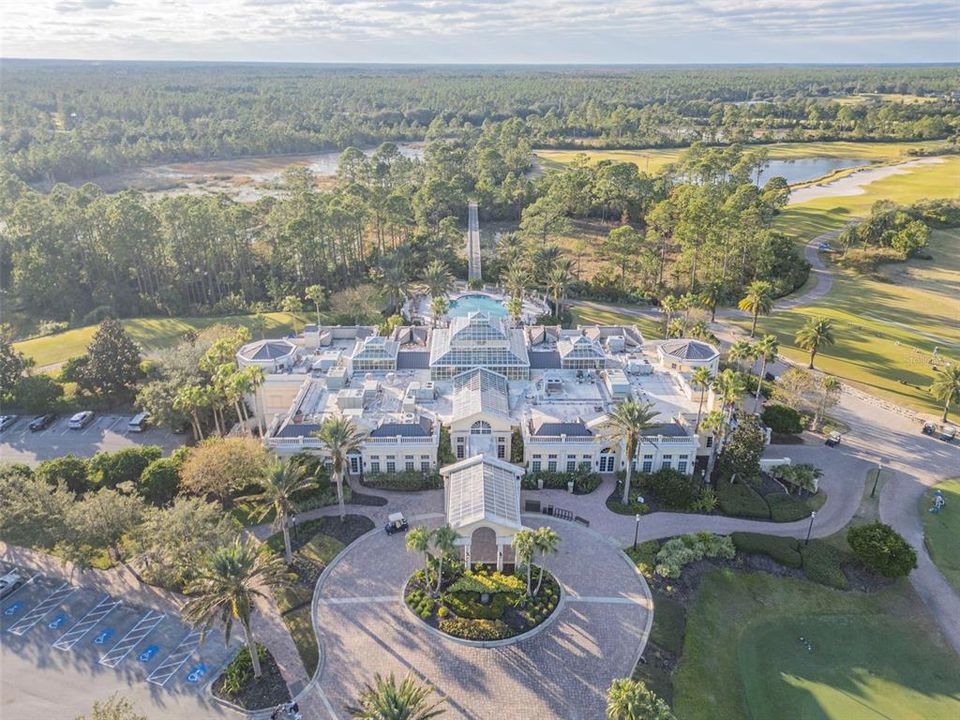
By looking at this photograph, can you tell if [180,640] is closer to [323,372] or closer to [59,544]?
[59,544]

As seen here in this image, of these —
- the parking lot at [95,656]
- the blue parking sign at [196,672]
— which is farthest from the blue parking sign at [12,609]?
the blue parking sign at [196,672]

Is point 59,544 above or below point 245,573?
below

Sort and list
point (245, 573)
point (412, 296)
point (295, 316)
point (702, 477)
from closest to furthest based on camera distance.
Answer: point (245, 573) → point (702, 477) → point (295, 316) → point (412, 296)

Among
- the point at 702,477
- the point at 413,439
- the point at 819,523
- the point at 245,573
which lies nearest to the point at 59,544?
the point at 245,573

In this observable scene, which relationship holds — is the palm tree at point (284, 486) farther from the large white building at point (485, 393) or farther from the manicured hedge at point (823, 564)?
the manicured hedge at point (823, 564)

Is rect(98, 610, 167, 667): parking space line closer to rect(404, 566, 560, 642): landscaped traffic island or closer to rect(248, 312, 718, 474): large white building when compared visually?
rect(248, 312, 718, 474): large white building

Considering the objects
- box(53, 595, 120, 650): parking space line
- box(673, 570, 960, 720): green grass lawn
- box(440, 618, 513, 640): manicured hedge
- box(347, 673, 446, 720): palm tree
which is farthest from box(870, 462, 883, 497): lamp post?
box(53, 595, 120, 650): parking space line

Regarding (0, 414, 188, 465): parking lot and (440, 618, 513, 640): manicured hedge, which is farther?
(0, 414, 188, 465): parking lot
